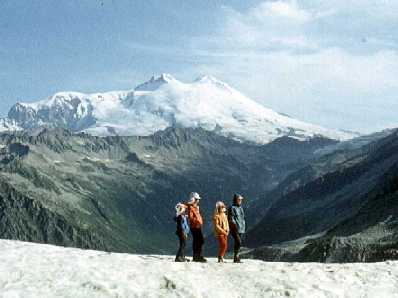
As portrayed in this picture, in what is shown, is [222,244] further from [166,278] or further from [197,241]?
[166,278]

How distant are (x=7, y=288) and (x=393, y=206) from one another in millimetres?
100107

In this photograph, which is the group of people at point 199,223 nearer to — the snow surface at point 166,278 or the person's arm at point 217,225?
the person's arm at point 217,225

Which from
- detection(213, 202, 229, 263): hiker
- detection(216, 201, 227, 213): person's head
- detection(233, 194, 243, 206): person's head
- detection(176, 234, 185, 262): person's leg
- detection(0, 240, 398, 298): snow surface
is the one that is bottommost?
detection(0, 240, 398, 298): snow surface

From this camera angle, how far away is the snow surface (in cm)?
2548

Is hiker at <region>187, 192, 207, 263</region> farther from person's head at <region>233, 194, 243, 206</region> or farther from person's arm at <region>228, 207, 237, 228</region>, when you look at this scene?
person's head at <region>233, 194, 243, 206</region>

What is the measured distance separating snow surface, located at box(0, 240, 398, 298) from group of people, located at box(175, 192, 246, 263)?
122 centimetres

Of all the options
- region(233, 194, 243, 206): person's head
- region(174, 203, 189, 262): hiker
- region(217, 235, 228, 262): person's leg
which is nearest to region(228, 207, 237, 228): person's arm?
region(233, 194, 243, 206): person's head

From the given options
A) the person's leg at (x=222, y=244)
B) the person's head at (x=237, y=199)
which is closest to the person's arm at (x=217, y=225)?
the person's leg at (x=222, y=244)

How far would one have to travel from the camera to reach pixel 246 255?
140m

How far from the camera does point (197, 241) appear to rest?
3141 cm

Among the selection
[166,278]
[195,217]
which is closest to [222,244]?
[195,217]

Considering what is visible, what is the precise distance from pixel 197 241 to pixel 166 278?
15.6ft

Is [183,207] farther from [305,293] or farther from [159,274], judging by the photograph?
[305,293]

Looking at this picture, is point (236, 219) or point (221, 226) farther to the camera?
point (236, 219)
